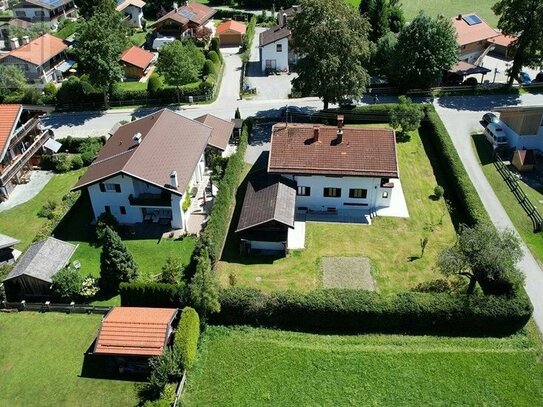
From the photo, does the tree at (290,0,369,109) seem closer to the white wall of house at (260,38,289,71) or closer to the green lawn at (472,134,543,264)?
the green lawn at (472,134,543,264)

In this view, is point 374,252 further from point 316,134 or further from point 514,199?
point 514,199

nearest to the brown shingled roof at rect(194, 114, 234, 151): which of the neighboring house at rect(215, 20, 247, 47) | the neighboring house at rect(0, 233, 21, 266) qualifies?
the neighboring house at rect(0, 233, 21, 266)

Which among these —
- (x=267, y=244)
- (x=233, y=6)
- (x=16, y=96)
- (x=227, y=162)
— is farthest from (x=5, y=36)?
(x=267, y=244)

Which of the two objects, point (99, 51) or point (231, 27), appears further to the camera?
point (231, 27)

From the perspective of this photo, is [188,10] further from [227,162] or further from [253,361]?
[253,361]

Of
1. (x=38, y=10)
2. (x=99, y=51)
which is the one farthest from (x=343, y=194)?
(x=38, y=10)

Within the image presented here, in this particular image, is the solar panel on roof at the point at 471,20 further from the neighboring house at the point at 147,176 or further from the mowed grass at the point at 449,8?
the neighboring house at the point at 147,176
